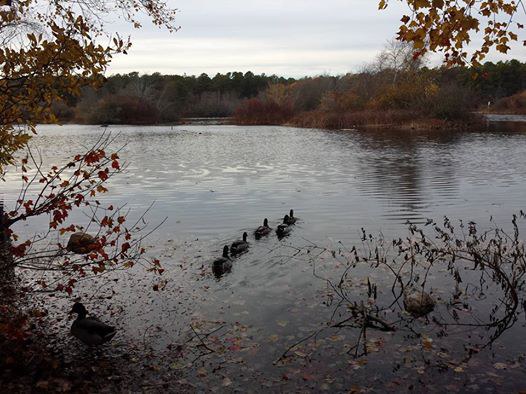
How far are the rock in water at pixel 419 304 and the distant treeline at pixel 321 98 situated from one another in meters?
14.0

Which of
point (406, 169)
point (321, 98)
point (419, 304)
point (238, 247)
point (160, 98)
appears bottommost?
point (419, 304)

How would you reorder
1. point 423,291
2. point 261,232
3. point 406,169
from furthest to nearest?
point 406,169, point 261,232, point 423,291

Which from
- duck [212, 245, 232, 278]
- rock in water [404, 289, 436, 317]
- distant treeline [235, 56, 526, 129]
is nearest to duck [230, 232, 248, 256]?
duck [212, 245, 232, 278]

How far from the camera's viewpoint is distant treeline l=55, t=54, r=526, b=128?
A: 58231 mm

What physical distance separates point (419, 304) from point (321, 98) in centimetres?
8391

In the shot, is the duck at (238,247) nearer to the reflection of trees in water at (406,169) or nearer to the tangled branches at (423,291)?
the tangled branches at (423,291)

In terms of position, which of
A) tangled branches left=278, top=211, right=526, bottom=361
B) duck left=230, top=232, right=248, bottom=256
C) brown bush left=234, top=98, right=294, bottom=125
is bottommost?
tangled branches left=278, top=211, right=526, bottom=361

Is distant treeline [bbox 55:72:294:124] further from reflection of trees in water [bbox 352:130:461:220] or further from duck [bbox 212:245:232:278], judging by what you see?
duck [bbox 212:245:232:278]

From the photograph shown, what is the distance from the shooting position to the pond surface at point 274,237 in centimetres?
659

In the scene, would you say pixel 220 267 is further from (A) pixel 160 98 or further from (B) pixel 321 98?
(A) pixel 160 98

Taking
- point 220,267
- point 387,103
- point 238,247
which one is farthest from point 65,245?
point 387,103

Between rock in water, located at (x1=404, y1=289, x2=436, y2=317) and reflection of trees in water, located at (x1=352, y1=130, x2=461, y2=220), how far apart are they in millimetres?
7291

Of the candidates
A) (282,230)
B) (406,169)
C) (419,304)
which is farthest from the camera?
(406,169)

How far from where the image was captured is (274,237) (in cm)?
1248
